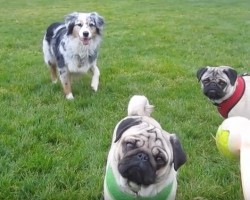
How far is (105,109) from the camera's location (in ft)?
20.1

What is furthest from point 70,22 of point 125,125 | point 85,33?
point 125,125

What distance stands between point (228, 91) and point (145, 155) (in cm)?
266

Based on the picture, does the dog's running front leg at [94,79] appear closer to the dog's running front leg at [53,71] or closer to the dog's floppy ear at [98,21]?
the dog's floppy ear at [98,21]

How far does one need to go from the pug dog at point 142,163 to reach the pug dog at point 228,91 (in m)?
2.15

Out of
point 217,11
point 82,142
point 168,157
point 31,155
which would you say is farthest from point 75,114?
point 217,11

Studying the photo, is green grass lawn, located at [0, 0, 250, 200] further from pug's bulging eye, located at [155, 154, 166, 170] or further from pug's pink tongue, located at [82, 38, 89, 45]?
pug's bulging eye, located at [155, 154, 166, 170]

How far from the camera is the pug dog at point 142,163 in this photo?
2.99 meters

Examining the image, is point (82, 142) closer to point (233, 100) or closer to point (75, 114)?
point (75, 114)

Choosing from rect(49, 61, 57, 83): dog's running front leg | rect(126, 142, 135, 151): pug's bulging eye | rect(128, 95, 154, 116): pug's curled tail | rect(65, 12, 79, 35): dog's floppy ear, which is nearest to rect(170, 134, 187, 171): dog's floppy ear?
rect(126, 142, 135, 151): pug's bulging eye

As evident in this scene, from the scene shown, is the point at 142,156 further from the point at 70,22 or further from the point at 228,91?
the point at 70,22

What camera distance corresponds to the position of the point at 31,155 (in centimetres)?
448

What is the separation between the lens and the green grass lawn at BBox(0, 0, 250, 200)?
4.07 metres

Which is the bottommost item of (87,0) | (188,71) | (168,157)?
(87,0)

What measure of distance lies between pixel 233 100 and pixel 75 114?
1.92m
